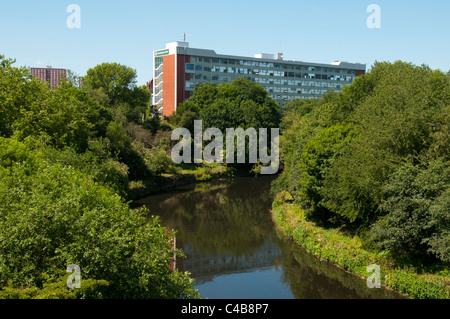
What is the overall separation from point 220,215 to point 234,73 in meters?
64.7

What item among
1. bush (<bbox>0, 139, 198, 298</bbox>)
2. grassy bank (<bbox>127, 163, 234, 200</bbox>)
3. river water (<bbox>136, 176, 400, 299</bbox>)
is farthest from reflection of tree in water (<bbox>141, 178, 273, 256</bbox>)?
bush (<bbox>0, 139, 198, 298</bbox>)

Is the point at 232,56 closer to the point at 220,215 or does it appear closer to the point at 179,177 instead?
the point at 179,177

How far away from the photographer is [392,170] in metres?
24.3

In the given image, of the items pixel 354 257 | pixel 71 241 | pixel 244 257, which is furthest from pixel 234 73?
pixel 71 241

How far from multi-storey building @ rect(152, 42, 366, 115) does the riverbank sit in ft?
196

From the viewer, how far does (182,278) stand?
56.9 ft

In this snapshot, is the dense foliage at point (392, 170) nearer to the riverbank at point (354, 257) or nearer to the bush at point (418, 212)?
the bush at point (418, 212)

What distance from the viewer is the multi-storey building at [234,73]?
9150cm

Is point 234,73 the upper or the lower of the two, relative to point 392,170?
upper

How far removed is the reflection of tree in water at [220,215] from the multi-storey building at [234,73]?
39516 mm

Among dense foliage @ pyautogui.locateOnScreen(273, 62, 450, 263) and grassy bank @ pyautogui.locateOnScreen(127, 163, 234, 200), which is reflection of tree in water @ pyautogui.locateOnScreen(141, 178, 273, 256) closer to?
grassy bank @ pyautogui.locateOnScreen(127, 163, 234, 200)

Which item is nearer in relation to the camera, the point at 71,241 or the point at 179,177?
the point at 71,241

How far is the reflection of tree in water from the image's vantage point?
106 feet

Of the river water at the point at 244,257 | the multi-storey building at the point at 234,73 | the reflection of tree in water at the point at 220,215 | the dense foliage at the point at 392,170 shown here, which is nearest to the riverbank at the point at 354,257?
the river water at the point at 244,257
